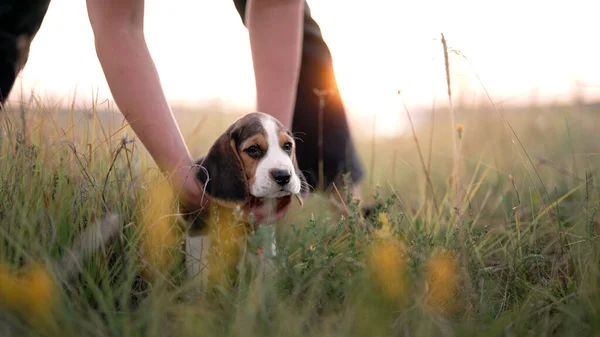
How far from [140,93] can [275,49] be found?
0.62 metres

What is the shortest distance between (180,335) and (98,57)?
1.23m

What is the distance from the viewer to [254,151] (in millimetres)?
2586

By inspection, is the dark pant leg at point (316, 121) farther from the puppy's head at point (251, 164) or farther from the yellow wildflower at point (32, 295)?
the yellow wildflower at point (32, 295)

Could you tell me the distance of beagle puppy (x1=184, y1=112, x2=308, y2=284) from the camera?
247 cm

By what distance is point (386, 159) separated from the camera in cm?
615

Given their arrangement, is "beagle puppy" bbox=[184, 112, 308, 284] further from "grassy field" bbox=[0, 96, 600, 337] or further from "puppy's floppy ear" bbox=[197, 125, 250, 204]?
"grassy field" bbox=[0, 96, 600, 337]

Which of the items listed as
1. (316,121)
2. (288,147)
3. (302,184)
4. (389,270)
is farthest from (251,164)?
(316,121)

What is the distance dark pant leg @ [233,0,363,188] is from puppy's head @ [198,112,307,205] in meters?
0.81

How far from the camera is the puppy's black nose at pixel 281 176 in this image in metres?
2.46

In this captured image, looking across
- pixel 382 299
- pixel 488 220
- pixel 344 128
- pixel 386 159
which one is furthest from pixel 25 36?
pixel 386 159

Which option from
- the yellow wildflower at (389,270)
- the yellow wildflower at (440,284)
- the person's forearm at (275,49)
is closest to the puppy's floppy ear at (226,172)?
the person's forearm at (275,49)

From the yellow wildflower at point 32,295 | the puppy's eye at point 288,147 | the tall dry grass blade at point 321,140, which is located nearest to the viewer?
the yellow wildflower at point 32,295

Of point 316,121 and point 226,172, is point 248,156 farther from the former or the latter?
point 316,121

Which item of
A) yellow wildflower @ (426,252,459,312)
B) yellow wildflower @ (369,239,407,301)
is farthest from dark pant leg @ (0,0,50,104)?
yellow wildflower @ (426,252,459,312)
